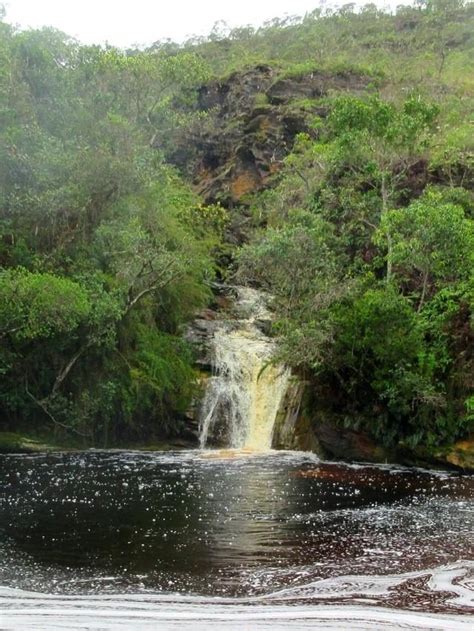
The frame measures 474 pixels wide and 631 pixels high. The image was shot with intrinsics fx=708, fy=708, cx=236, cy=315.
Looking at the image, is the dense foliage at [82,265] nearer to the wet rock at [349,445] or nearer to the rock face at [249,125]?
the wet rock at [349,445]

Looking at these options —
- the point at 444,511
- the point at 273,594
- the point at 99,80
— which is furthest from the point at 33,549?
the point at 99,80

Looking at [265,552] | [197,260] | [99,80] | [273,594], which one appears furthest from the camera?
[99,80]

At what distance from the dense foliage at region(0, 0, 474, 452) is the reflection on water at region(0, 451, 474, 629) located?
4.49 metres

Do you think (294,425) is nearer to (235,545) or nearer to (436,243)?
(436,243)

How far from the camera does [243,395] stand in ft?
103

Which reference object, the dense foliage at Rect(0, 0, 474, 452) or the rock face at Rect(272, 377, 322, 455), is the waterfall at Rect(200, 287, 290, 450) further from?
the dense foliage at Rect(0, 0, 474, 452)

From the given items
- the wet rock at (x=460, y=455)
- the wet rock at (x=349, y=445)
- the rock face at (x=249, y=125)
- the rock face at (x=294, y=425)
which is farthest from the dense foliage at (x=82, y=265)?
the rock face at (x=249, y=125)

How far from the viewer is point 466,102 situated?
4756cm

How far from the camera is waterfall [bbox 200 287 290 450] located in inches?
1184

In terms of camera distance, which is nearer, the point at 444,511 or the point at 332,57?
the point at 444,511

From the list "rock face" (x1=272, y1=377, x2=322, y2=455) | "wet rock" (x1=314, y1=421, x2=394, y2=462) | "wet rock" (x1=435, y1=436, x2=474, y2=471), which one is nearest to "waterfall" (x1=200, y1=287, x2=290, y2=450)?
"rock face" (x1=272, y1=377, x2=322, y2=455)

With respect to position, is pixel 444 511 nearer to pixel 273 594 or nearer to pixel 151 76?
pixel 273 594

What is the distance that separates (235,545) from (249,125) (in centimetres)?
5109

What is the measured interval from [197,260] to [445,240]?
487 inches
